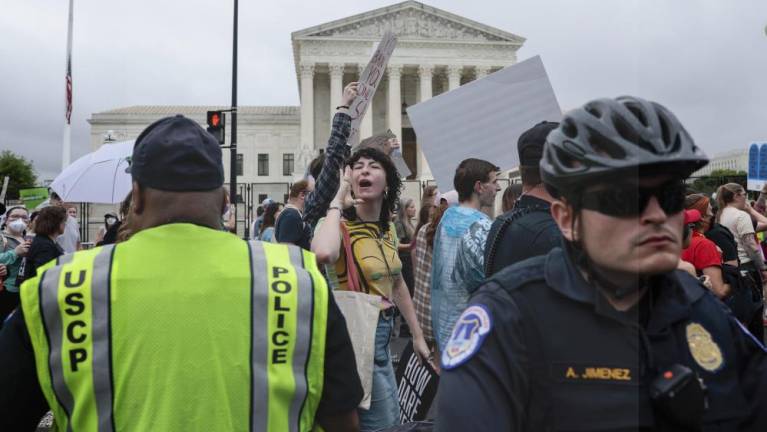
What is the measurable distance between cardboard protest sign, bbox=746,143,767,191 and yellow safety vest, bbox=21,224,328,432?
11.3 m

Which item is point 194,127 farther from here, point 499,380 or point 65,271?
point 499,380

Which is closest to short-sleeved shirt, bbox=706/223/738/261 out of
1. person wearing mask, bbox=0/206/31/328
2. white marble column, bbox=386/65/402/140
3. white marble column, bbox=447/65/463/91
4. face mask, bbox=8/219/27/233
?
person wearing mask, bbox=0/206/31/328

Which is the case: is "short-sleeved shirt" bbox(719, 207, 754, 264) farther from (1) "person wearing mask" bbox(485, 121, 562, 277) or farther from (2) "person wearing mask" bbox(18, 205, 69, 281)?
(2) "person wearing mask" bbox(18, 205, 69, 281)

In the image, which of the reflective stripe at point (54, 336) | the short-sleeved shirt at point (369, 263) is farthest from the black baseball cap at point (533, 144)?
the reflective stripe at point (54, 336)

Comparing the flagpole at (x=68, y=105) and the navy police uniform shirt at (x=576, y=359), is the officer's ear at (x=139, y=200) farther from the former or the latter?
the flagpole at (x=68, y=105)

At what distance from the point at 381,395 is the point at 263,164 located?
6392 cm

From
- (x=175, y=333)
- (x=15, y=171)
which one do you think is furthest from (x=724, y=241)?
(x=15, y=171)

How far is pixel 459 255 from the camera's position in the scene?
3.52m

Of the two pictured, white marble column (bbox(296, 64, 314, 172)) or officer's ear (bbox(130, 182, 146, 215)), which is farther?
white marble column (bbox(296, 64, 314, 172))

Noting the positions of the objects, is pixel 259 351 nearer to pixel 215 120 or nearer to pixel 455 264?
pixel 455 264

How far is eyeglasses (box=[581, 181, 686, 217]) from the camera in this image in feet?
4.14

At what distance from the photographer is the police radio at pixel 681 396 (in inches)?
46.4

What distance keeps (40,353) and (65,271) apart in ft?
0.62

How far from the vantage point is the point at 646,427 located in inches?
48.2
